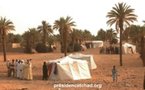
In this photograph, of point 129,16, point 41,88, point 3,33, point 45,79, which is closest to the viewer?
point 41,88

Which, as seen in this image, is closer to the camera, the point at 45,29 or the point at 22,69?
the point at 22,69

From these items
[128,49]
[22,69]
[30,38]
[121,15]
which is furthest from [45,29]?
[22,69]

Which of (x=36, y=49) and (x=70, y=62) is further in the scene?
(x=36, y=49)

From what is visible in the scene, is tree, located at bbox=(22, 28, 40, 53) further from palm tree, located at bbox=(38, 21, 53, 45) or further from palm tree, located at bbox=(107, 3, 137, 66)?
palm tree, located at bbox=(107, 3, 137, 66)

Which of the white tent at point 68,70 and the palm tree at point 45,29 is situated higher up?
the palm tree at point 45,29

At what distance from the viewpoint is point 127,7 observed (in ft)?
165

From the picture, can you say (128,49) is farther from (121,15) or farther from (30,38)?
(121,15)

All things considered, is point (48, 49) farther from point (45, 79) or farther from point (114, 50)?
point (45, 79)

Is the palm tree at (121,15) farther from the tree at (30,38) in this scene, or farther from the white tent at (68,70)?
the tree at (30,38)

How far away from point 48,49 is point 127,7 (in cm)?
4253

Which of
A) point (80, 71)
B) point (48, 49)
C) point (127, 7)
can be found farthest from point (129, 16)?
point (48, 49)

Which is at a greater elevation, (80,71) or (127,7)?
(127,7)

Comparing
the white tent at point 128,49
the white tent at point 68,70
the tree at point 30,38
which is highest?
the tree at point 30,38

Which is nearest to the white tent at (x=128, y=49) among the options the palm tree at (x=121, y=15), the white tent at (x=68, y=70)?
the palm tree at (x=121, y=15)
